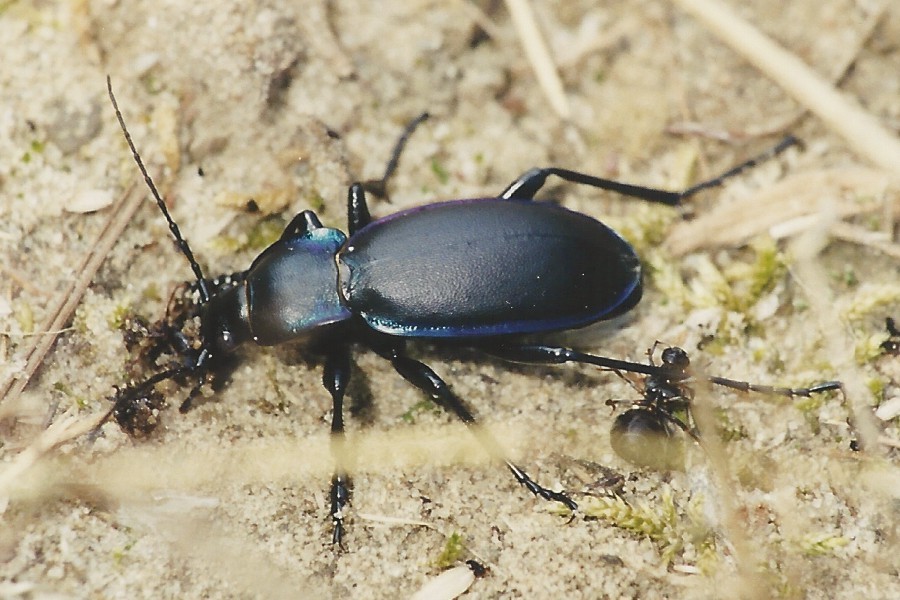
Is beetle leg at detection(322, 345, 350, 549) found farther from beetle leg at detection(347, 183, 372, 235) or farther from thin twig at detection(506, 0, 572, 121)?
thin twig at detection(506, 0, 572, 121)

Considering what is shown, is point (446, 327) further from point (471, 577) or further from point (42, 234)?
point (42, 234)

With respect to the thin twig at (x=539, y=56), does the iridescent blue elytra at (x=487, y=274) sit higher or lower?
lower

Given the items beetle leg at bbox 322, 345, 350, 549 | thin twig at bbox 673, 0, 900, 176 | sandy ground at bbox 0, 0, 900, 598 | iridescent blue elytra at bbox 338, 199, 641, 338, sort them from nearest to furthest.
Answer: sandy ground at bbox 0, 0, 900, 598 < beetle leg at bbox 322, 345, 350, 549 < iridescent blue elytra at bbox 338, 199, 641, 338 < thin twig at bbox 673, 0, 900, 176

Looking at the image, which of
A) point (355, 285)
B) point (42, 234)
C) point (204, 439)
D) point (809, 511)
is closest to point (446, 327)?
point (355, 285)

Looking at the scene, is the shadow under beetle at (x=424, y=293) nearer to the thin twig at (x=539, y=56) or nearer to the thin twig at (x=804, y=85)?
the thin twig at (x=539, y=56)

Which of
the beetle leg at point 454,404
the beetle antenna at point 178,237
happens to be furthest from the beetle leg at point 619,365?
the beetle antenna at point 178,237

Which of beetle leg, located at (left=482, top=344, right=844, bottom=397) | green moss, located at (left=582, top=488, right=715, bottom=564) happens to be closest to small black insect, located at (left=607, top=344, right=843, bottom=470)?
beetle leg, located at (left=482, top=344, right=844, bottom=397)

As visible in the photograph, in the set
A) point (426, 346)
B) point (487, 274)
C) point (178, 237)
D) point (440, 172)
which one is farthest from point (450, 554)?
point (440, 172)
